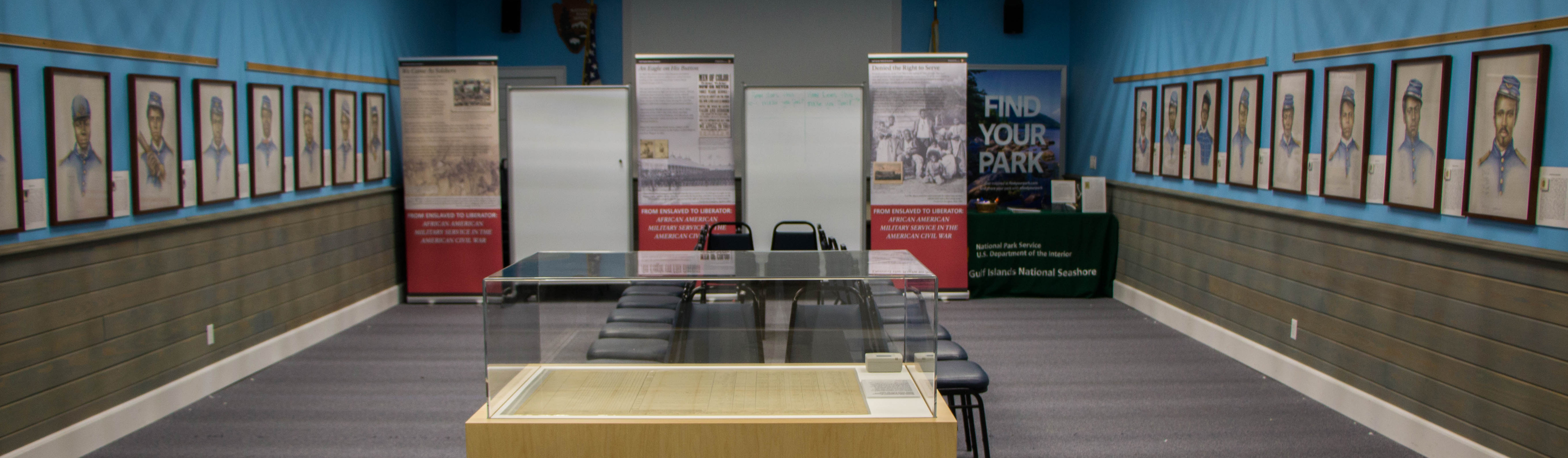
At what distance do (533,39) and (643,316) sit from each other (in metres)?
6.43

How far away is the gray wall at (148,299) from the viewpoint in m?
3.62

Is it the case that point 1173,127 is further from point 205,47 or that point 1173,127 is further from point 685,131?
point 205,47

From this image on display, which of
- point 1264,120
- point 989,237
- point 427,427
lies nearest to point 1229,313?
point 1264,120

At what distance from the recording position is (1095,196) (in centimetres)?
759

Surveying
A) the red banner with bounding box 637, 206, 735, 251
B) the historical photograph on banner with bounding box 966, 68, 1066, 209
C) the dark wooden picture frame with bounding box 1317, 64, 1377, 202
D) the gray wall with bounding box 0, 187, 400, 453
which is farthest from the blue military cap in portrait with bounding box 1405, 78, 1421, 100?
the gray wall with bounding box 0, 187, 400, 453

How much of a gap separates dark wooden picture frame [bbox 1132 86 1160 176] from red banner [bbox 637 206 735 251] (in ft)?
10.2

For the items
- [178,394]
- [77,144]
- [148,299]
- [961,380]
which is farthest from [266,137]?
[961,380]

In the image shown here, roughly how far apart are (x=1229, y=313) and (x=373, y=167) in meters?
5.93

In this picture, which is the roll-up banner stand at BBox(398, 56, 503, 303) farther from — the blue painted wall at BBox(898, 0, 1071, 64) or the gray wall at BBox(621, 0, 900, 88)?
the blue painted wall at BBox(898, 0, 1071, 64)

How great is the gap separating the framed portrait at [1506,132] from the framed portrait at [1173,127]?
2.53m

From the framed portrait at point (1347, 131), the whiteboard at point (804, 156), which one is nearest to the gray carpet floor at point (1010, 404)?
the framed portrait at point (1347, 131)

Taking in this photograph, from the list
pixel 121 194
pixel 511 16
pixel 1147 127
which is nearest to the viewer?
pixel 121 194

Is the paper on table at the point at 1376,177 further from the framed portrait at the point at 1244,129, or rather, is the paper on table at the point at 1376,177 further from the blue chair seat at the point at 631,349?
the blue chair seat at the point at 631,349

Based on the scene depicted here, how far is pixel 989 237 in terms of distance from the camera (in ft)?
24.8
